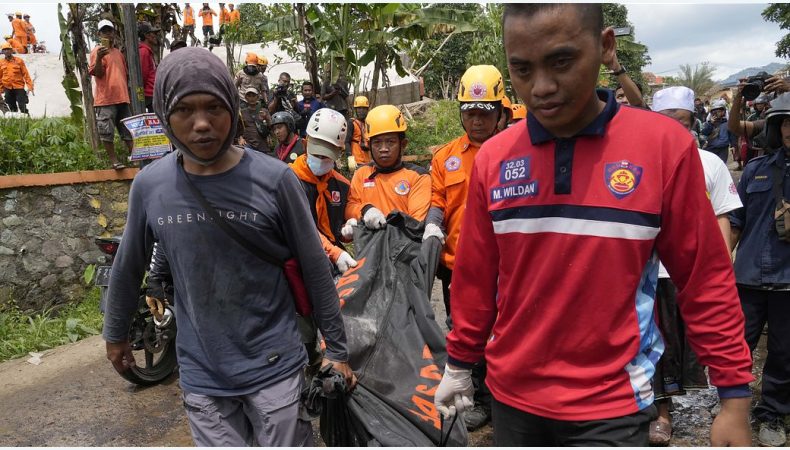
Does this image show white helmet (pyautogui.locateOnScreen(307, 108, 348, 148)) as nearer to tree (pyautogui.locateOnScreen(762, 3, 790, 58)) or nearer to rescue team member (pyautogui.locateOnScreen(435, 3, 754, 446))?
rescue team member (pyautogui.locateOnScreen(435, 3, 754, 446))

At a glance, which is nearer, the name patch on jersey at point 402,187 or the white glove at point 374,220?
the white glove at point 374,220

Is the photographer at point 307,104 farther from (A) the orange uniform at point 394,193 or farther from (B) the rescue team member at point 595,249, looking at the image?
(B) the rescue team member at point 595,249

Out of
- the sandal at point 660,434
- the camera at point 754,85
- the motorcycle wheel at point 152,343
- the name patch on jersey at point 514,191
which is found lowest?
the sandal at point 660,434

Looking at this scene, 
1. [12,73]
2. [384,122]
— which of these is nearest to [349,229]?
[384,122]

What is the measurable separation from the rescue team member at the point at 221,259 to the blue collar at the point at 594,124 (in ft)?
2.97

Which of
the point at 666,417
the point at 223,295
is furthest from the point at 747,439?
the point at 666,417

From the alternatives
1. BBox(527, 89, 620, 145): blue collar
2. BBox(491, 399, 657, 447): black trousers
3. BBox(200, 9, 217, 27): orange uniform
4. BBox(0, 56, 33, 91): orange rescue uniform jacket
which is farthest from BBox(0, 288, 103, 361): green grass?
BBox(200, 9, 217, 27): orange uniform

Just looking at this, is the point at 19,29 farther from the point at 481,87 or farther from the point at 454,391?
the point at 454,391

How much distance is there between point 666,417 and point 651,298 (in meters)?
2.46

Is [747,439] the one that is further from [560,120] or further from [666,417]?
[666,417]

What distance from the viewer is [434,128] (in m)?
15.4

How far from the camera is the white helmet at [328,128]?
4113 mm

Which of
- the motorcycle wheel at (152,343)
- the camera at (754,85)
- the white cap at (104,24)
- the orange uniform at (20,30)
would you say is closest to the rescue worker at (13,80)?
the white cap at (104,24)

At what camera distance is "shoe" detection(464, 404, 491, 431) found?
12.4ft
